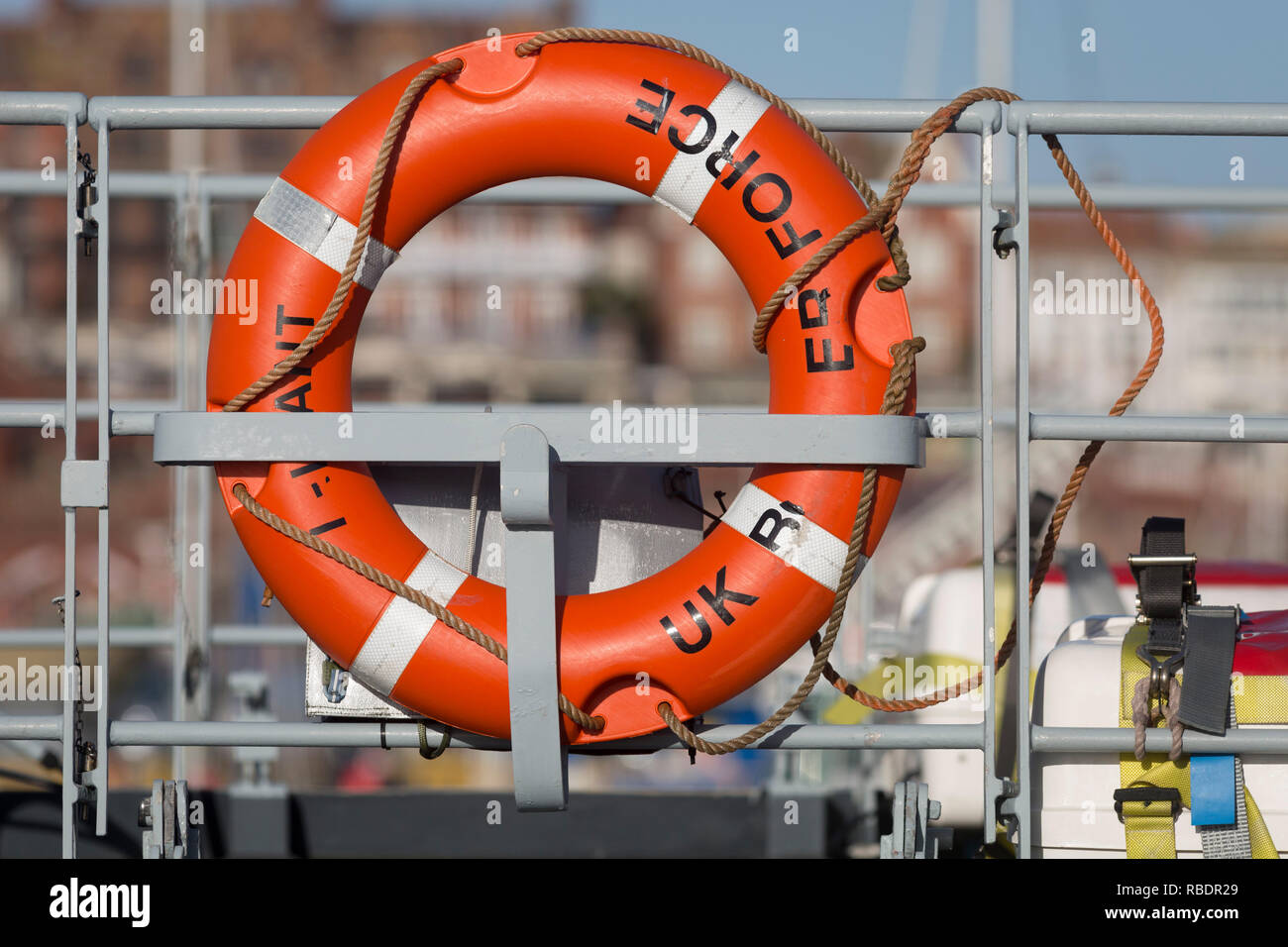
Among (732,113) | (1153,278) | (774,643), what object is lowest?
(774,643)

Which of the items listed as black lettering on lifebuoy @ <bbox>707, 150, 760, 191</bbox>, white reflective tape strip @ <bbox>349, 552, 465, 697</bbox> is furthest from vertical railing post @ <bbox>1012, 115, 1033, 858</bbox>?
white reflective tape strip @ <bbox>349, 552, 465, 697</bbox>

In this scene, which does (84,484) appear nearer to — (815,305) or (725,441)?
(725,441)

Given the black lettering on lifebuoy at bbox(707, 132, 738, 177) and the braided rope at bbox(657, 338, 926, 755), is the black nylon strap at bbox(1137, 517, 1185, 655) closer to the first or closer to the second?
the braided rope at bbox(657, 338, 926, 755)

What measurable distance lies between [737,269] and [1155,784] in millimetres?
899

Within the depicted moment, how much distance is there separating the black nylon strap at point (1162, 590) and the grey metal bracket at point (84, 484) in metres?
1.40

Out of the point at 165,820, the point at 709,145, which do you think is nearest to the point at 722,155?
the point at 709,145

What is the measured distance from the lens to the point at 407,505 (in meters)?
2.02

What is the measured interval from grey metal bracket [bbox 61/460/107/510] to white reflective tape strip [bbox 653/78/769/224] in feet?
2.77

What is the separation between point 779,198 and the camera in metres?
1.86

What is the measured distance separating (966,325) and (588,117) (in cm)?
3212

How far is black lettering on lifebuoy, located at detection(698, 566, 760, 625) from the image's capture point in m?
1.83
